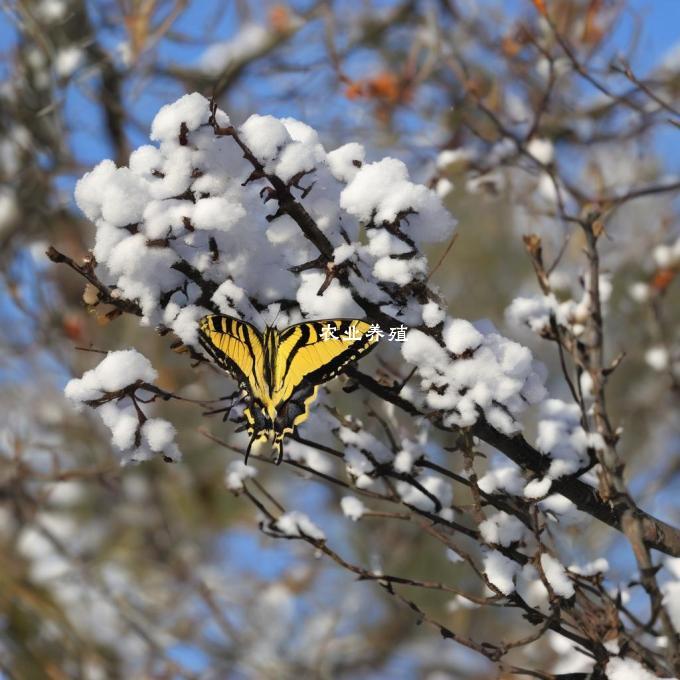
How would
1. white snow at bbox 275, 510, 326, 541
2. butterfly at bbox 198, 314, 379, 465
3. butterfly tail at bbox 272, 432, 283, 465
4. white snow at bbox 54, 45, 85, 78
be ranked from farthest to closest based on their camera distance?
white snow at bbox 54, 45, 85, 78 < white snow at bbox 275, 510, 326, 541 < butterfly tail at bbox 272, 432, 283, 465 < butterfly at bbox 198, 314, 379, 465

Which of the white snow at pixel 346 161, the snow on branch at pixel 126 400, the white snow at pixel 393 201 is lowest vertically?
the snow on branch at pixel 126 400

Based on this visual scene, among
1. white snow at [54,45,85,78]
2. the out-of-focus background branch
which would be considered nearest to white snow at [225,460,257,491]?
the out-of-focus background branch

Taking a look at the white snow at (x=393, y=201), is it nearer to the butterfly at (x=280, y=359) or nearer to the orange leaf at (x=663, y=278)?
the butterfly at (x=280, y=359)

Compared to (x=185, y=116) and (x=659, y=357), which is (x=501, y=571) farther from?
(x=659, y=357)

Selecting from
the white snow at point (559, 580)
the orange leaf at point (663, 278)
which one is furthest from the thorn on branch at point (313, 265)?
the orange leaf at point (663, 278)

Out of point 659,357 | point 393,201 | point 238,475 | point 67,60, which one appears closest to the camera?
point 393,201

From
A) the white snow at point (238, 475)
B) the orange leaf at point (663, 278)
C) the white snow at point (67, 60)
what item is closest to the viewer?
the white snow at point (238, 475)

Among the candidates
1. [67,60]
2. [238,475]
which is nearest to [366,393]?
[238,475]

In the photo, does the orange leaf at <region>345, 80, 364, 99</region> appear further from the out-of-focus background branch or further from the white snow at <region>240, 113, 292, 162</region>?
the white snow at <region>240, 113, 292, 162</region>
